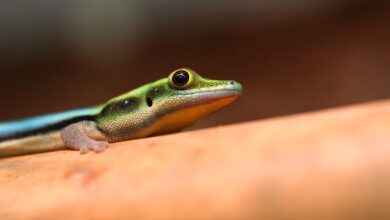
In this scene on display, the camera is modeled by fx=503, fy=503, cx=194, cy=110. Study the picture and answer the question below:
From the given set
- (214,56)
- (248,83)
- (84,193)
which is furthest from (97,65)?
(84,193)

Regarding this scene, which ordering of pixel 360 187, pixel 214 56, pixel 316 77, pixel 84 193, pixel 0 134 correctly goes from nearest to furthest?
pixel 360 187
pixel 84 193
pixel 0 134
pixel 316 77
pixel 214 56

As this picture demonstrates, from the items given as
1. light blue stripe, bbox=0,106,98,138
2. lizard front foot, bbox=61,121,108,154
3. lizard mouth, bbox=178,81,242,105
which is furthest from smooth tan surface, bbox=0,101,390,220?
light blue stripe, bbox=0,106,98,138

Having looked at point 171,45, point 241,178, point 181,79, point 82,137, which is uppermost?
point 171,45

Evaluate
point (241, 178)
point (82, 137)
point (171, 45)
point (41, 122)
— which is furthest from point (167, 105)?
point (171, 45)

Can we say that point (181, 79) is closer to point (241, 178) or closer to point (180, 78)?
point (180, 78)

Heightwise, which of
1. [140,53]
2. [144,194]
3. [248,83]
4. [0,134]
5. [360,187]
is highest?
[140,53]

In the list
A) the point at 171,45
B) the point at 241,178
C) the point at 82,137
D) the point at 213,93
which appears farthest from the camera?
the point at 171,45

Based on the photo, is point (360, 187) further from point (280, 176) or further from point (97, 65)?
point (97, 65)
